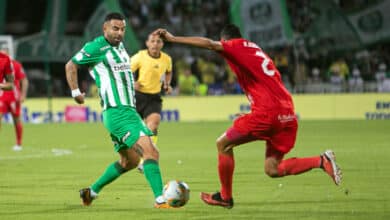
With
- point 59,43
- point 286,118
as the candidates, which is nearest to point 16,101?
point 286,118

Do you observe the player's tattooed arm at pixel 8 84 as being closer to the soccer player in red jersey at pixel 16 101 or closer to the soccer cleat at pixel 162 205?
the soccer cleat at pixel 162 205

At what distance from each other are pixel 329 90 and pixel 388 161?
14877 millimetres

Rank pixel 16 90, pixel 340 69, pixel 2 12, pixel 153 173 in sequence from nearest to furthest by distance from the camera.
Answer: pixel 153 173, pixel 16 90, pixel 340 69, pixel 2 12

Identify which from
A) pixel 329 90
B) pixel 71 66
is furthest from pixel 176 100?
pixel 71 66

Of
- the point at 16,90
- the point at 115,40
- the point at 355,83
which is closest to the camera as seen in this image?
the point at 115,40

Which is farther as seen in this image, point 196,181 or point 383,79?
point 383,79

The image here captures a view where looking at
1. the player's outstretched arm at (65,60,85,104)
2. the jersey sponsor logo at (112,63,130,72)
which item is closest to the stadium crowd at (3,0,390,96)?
the jersey sponsor logo at (112,63,130,72)

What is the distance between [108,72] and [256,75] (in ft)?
5.48

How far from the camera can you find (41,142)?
76.0 ft

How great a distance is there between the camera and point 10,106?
68.1 ft

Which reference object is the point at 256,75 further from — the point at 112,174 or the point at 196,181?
the point at 196,181

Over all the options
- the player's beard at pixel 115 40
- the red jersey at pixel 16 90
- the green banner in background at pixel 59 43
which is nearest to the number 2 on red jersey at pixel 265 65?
the player's beard at pixel 115 40

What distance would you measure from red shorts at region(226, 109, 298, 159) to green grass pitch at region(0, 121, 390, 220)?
76 centimetres

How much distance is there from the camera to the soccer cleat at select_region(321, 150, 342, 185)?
1051cm
